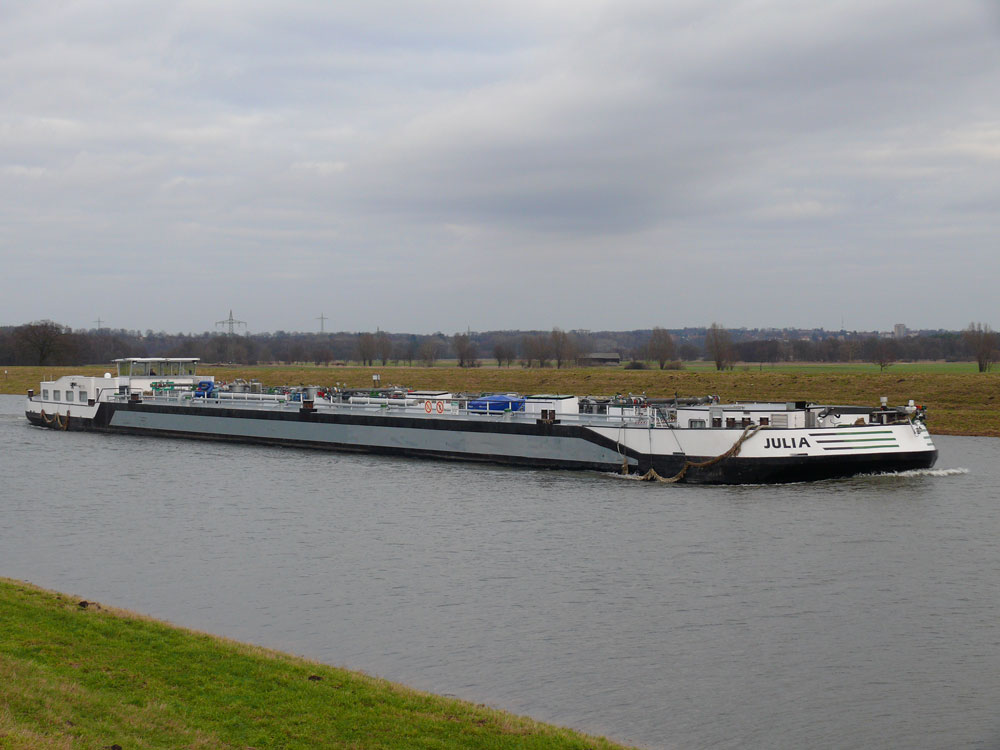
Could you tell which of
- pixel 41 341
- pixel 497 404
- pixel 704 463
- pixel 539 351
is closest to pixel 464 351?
pixel 539 351

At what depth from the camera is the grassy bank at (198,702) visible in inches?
428

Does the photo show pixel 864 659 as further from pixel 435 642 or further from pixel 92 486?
pixel 92 486

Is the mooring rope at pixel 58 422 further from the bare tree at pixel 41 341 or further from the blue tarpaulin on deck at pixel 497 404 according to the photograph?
the bare tree at pixel 41 341

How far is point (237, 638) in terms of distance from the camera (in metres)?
17.0

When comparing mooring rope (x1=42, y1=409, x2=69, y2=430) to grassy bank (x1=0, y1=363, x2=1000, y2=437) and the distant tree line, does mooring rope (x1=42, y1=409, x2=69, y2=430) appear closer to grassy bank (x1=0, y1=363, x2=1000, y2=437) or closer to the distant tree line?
grassy bank (x1=0, y1=363, x2=1000, y2=437)

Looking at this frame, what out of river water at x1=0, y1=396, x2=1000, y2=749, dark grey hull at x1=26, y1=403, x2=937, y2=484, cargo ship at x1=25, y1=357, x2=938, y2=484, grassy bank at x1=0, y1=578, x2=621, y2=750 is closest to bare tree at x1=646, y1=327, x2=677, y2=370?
cargo ship at x1=25, y1=357, x2=938, y2=484

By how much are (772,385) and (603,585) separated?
183 ft

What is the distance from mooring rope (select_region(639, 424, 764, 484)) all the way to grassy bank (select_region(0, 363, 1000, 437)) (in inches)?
1031

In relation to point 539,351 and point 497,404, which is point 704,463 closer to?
point 497,404

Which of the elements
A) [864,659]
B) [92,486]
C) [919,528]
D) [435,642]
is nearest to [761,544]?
[919,528]

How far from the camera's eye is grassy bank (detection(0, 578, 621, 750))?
10.9 m

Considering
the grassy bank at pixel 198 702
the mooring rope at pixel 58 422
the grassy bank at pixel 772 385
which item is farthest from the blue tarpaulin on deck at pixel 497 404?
the grassy bank at pixel 198 702

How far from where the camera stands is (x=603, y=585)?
2100 cm

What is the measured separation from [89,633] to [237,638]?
271 centimetres
